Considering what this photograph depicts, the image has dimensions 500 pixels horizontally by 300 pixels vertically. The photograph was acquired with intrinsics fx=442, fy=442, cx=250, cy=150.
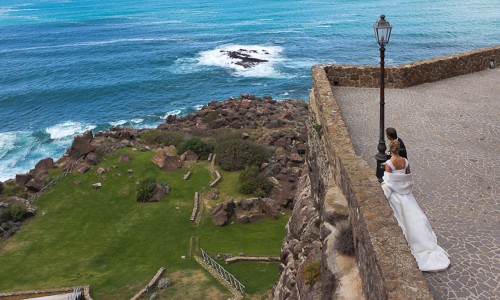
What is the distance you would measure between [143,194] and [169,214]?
291 cm

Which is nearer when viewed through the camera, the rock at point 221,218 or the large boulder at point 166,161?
the rock at point 221,218

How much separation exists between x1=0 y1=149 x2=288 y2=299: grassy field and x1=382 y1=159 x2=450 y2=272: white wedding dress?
1347cm

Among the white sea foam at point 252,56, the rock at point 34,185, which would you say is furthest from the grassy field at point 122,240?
the white sea foam at point 252,56

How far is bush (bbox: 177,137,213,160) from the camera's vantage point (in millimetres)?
36062

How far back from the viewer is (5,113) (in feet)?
184

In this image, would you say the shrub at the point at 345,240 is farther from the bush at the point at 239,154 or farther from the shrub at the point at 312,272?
the bush at the point at 239,154

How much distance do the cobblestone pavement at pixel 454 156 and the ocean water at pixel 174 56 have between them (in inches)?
1424

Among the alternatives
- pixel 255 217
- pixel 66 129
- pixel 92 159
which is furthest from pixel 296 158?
pixel 66 129

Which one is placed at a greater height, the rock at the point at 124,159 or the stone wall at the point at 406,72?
the stone wall at the point at 406,72

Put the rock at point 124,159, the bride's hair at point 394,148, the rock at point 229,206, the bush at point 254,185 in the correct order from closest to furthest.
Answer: the bride's hair at point 394,148 < the rock at point 229,206 < the bush at point 254,185 < the rock at point 124,159

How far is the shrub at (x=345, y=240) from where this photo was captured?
988cm

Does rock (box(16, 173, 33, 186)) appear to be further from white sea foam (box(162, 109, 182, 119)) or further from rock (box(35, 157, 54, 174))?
white sea foam (box(162, 109, 182, 119))

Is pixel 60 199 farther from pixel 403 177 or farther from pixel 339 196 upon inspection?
pixel 403 177

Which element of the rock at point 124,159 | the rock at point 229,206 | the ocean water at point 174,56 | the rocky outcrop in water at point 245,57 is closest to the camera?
the rock at point 229,206
